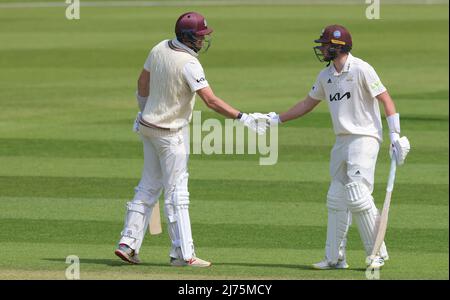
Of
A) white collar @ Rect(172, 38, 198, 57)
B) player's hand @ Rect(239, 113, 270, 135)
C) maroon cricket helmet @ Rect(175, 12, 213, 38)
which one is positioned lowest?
player's hand @ Rect(239, 113, 270, 135)

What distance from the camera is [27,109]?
61.7 feet

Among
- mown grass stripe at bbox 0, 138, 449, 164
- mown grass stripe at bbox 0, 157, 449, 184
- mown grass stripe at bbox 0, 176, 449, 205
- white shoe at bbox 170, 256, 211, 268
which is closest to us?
white shoe at bbox 170, 256, 211, 268

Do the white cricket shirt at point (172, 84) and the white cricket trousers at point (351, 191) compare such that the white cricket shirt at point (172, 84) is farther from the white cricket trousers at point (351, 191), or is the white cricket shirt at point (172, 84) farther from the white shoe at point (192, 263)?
the white cricket trousers at point (351, 191)

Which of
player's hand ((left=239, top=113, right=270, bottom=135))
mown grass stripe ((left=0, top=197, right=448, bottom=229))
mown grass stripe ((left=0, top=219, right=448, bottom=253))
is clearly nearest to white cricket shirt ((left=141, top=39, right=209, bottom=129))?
player's hand ((left=239, top=113, right=270, bottom=135))

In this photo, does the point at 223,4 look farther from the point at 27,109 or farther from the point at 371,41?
the point at 27,109

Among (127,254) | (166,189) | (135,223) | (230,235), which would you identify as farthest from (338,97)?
(230,235)

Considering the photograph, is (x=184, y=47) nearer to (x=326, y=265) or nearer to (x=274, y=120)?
(x=274, y=120)

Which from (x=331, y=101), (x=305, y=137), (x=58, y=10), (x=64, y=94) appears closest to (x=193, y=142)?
(x=305, y=137)

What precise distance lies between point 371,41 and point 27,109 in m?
12.3

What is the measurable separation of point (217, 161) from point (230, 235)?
425cm

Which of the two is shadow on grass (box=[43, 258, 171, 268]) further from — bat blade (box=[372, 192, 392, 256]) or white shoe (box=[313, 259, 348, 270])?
bat blade (box=[372, 192, 392, 256])

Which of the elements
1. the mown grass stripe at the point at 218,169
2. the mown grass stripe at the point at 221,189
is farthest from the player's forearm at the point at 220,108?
the mown grass stripe at the point at 218,169

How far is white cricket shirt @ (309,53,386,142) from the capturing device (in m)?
8.84

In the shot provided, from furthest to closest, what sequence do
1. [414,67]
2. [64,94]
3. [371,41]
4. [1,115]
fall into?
[371,41] < [414,67] < [64,94] < [1,115]
